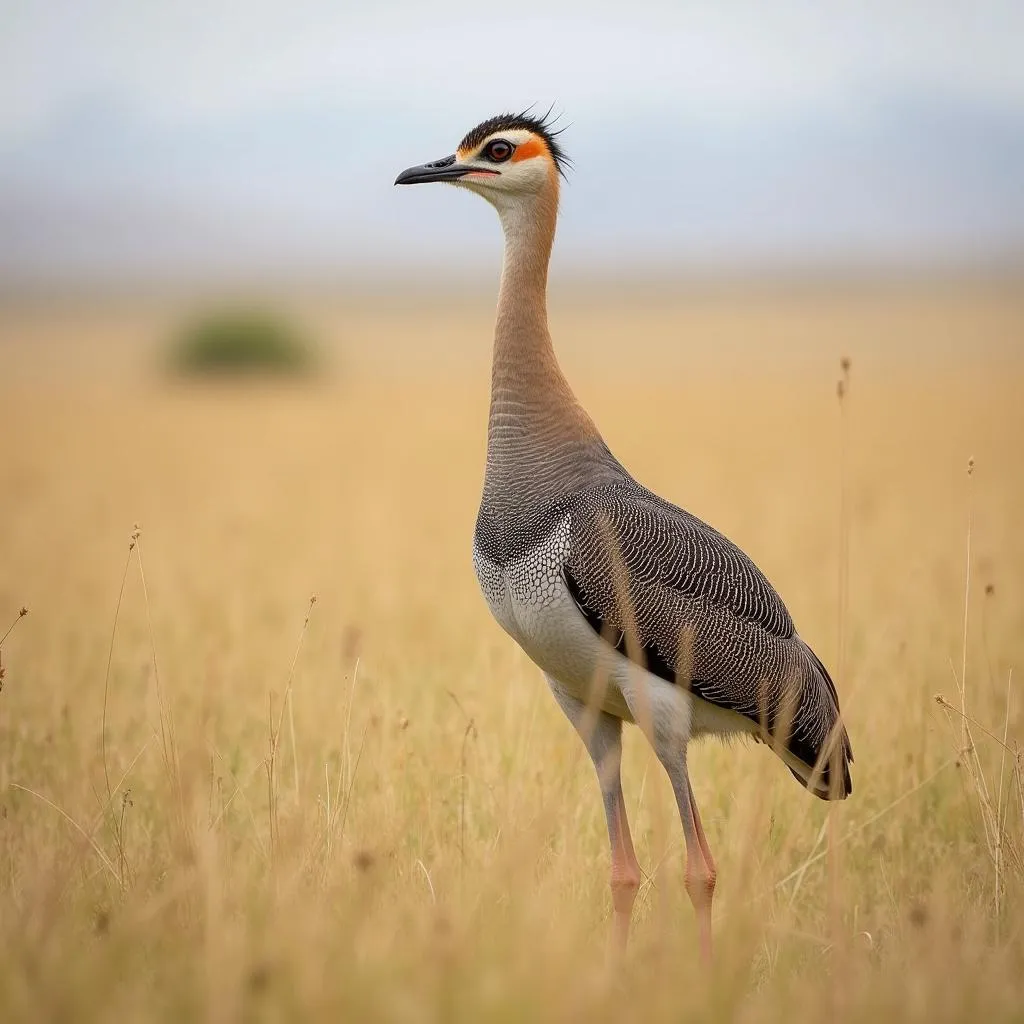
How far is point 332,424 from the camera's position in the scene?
1070 inches

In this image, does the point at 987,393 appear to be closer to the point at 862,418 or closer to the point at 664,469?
the point at 862,418

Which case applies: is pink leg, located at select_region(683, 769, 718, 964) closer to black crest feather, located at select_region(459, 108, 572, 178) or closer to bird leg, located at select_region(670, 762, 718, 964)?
bird leg, located at select_region(670, 762, 718, 964)

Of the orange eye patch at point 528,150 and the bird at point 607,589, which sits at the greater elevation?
the orange eye patch at point 528,150

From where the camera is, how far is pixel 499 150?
576 cm

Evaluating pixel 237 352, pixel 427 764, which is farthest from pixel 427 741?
pixel 237 352

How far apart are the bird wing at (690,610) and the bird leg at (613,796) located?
42 cm

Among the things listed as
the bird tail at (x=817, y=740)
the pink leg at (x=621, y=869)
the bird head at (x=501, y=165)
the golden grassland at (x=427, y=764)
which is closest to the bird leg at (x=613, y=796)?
the pink leg at (x=621, y=869)

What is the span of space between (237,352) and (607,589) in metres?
38.7

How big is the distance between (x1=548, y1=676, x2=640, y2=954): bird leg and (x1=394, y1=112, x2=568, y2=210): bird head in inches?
85.0

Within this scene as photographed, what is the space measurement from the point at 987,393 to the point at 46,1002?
3156 centimetres

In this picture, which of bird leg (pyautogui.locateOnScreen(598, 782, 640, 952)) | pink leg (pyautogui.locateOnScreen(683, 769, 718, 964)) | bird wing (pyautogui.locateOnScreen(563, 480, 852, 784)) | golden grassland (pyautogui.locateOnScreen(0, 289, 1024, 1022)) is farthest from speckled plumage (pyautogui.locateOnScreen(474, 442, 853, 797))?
bird leg (pyautogui.locateOnScreen(598, 782, 640, 952))

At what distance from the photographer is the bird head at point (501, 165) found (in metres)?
5.73

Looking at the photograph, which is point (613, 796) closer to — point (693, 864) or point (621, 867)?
point (621, 867)

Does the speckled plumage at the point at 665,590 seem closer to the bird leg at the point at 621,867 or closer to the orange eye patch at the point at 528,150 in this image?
the bird leg at the point at 621,867
